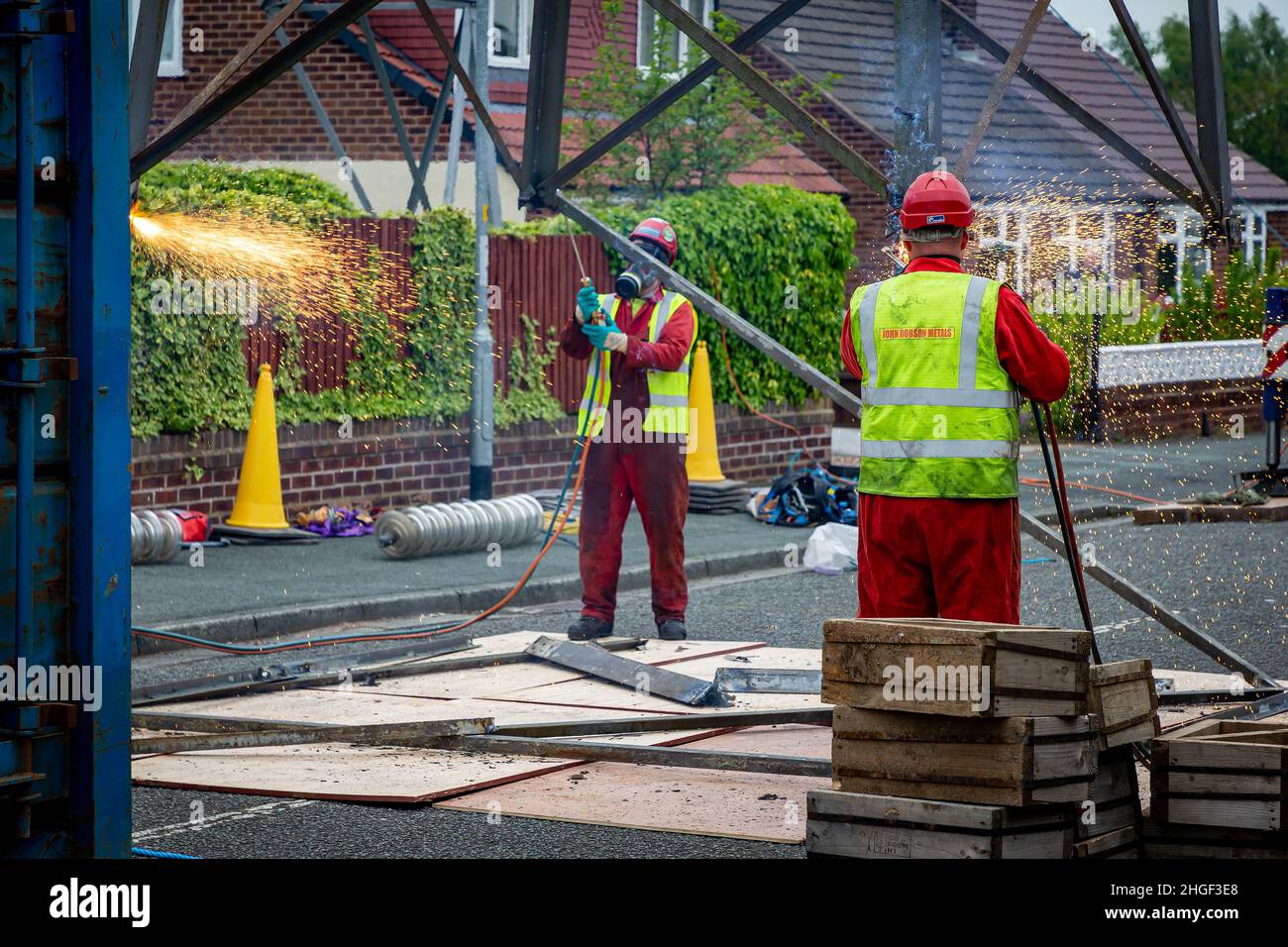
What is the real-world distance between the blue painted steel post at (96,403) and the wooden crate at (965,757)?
199 centimetres

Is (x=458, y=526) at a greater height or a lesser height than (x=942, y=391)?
lesser

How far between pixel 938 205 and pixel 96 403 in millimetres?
3060

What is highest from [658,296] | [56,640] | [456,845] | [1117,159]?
[1117,159]

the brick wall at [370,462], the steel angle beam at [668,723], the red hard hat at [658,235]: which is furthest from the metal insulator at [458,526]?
the steel angle beam at [668,723]

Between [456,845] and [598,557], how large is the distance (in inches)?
167

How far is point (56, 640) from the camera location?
175 inches

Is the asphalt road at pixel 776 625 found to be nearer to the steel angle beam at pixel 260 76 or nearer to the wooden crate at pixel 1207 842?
the wooden crate at pixel 1207 842

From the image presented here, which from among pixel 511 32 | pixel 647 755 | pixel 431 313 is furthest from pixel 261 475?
pixel 511 32

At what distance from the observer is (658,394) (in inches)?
398

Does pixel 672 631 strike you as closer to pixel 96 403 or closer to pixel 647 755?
pixel 647 755

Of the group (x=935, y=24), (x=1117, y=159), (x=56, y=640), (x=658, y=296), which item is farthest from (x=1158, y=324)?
(x=56, y=640)
